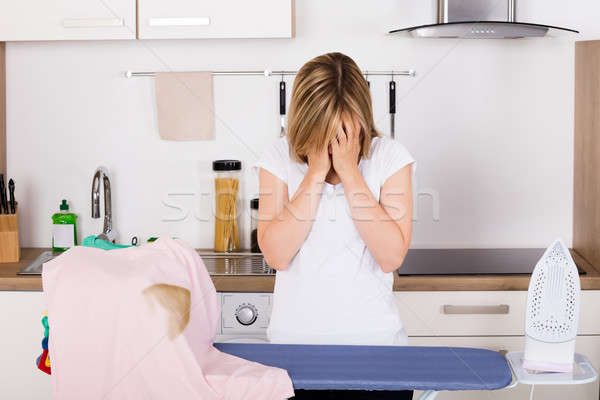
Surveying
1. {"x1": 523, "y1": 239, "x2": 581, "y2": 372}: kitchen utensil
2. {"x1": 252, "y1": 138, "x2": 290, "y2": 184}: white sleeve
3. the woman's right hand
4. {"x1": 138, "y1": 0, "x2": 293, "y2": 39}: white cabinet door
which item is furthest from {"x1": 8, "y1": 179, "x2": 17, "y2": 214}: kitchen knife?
{"x1": 523, "y1": 239, "x2": 581, "y2": 372}: kitchen utensil

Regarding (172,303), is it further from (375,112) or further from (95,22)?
(375,112)

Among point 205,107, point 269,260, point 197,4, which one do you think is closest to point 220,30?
point 197,4

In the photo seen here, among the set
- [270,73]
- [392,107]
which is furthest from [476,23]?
[270,73]

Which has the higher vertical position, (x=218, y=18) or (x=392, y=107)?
(x=218, y=18)

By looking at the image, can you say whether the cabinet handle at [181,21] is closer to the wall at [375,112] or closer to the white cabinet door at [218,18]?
the white cabinet door at [218,18]

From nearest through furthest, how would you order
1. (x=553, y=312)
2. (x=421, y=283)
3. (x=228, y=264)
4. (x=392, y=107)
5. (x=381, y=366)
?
(x=381, y=366)
(x=553, y=312)
(x=421, y=283)
(x=228, y=264)
(x=392, y=107)

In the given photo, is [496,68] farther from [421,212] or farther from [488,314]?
[488,314]

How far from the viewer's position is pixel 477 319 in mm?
2279

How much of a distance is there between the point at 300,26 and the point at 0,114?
3.74 ft

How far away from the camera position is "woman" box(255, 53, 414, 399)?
146 cm

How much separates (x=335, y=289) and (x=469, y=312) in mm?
928

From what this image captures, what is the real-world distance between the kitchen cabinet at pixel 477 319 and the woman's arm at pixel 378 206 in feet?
2.66

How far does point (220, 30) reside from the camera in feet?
7.75

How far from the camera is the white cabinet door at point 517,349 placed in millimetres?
2273
